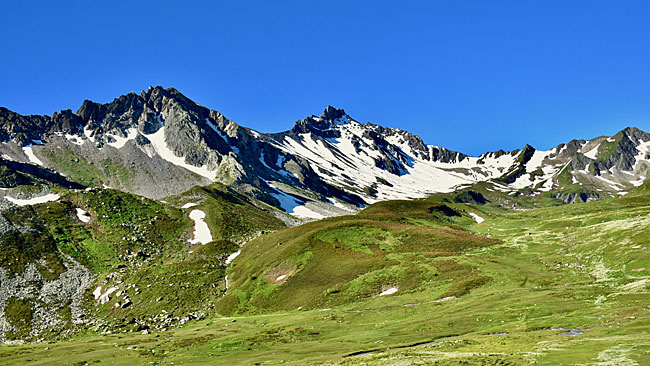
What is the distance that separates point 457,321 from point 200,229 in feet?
413

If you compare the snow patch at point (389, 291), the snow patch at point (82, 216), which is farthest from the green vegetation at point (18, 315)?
the snow patch at point (389, 291)

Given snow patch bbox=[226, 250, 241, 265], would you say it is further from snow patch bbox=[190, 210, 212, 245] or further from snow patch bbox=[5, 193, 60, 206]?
snow patch bbox=[5, 193, 60, 206]

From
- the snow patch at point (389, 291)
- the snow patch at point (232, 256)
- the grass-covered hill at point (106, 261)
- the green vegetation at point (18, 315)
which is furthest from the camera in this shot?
the snow patch at point (232, 256)

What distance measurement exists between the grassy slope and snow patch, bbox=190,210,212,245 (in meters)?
62.5

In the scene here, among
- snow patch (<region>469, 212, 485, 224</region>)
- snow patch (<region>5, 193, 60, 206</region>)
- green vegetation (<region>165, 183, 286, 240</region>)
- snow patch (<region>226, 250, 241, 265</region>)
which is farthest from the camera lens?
snow patch (<region>469, 212, 485, 224</region>)

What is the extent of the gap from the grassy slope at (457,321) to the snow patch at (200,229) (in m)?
62.5

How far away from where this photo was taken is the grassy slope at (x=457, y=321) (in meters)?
35.9

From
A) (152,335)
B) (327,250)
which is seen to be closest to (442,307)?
(327,250)

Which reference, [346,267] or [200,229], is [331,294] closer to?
[346,267]

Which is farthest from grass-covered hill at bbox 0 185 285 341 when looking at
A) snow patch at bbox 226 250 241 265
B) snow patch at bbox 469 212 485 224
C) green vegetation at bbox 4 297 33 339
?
snow patch at bbox 469 212 485 224

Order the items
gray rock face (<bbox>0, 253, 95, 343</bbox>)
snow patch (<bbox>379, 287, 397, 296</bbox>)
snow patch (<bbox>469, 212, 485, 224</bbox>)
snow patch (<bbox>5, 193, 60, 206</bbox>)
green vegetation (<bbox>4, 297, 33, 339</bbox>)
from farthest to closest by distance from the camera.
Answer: snow patch (<bbox>469, 212, 485, 224</bbox>) < snow patch (<bbox>5, 193, 60, 206</bbox>) < gray rock face (<bbox>0, 253, 95, 343</bbox>) < green vegetation (<bbox>4, 297, 33, 339</bbox>) < snow patch (<bbox>379, 287, 397, 296</bbox>)

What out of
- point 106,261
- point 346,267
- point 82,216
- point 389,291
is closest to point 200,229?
point 106,261

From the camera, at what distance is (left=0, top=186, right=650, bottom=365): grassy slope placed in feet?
118

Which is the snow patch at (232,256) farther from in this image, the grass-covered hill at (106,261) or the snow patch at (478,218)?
the snow patch at (478,218)
